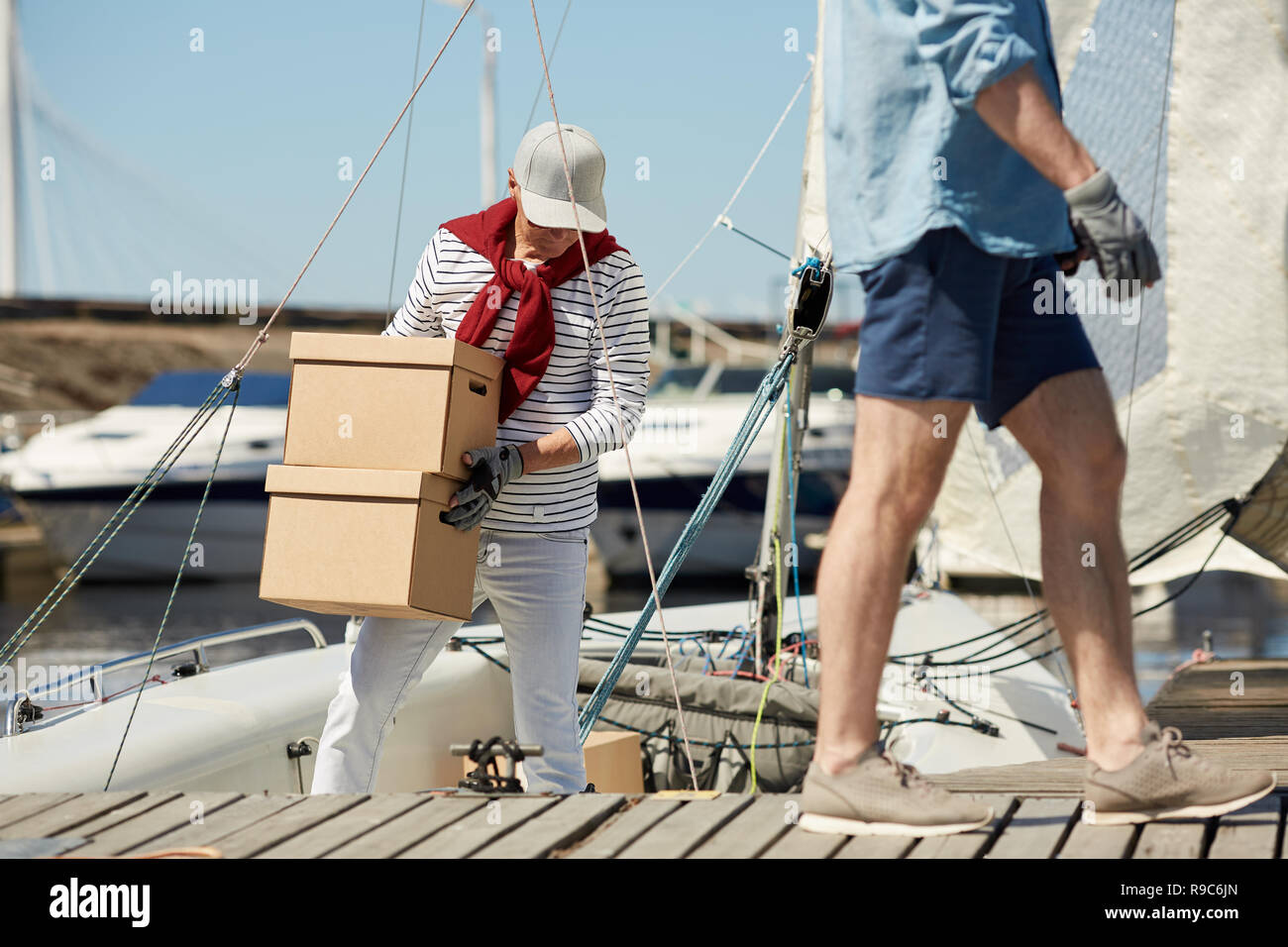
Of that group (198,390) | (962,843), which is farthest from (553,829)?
(198,390)

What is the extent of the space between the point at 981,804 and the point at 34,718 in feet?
7.35

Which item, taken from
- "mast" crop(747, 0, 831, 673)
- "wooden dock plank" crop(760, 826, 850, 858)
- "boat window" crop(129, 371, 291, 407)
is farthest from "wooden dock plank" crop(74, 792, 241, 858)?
"boat window" crop(129, 371, 291, 407)

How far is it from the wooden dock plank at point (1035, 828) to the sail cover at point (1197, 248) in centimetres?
331

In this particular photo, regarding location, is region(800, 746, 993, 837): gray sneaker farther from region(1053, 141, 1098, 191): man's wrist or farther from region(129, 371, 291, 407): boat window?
region(129, 371, 291, 407): boat window

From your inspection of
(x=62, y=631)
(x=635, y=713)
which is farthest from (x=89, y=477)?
(x=635, y=713)

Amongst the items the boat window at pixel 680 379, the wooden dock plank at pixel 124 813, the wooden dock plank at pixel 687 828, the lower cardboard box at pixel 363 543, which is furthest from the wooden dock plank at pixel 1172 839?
the boat window at pixel 680 379

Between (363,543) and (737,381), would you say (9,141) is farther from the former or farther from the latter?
(363,543)

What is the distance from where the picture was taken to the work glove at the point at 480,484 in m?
2.24

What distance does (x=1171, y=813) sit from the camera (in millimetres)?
1792

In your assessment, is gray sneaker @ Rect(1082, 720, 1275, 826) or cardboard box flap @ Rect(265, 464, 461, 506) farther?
cardboard box flap @ Rect(265, 464, 461, 506)

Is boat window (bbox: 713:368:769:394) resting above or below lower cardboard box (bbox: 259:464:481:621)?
above

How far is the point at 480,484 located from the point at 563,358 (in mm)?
317

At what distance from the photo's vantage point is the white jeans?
236cm

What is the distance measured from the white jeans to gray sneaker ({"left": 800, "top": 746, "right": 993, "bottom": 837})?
74cm
